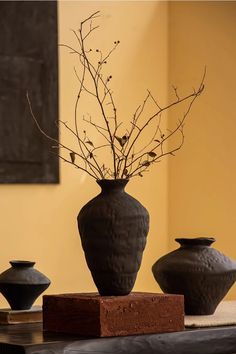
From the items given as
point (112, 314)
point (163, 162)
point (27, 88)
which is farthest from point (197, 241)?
point (163, 162)

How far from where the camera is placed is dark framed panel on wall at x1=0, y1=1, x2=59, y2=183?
16.4 ft

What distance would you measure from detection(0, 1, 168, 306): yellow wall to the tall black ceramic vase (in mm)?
2718

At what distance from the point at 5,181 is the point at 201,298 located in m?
2.48

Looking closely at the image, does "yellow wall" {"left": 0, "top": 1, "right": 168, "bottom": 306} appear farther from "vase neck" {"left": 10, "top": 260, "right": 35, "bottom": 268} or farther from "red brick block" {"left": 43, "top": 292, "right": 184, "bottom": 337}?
"red brick block" {"left": 43, "top": 292, "right": 184, "bottom": 337}

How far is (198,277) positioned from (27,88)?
2.69m

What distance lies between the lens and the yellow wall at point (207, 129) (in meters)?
5.29

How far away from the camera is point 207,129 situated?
17.8 feet

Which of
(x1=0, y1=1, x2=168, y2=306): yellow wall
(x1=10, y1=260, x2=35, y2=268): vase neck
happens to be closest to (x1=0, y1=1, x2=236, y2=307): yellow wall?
(x1=0, y1=1, x2=168, y2=306): yellow wall

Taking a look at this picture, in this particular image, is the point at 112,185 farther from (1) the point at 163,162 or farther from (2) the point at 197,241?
(1) the point at 163,162

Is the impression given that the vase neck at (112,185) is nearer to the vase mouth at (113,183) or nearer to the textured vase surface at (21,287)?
the vase mouth at (113,183)

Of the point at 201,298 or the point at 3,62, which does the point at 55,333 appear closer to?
the point at 201,298

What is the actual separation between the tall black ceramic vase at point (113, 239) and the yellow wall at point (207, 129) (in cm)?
298

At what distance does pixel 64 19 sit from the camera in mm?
5262

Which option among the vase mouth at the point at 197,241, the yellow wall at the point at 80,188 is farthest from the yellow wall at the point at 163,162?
the vase mouth at the point at 197,241
